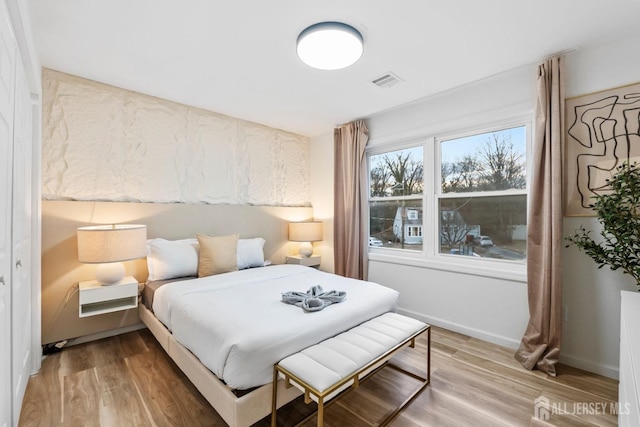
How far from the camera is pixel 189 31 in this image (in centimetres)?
197

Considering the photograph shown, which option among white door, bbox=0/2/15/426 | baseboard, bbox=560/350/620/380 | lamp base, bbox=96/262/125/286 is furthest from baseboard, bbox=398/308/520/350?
white door, bbox=0/2/15/426

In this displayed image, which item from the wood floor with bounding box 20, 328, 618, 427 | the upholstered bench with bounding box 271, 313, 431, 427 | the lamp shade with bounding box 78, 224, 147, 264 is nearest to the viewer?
the upholstered bench with bounding box 271, 313, 431, 427

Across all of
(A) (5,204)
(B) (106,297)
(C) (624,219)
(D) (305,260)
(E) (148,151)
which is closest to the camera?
(A) (5,204)

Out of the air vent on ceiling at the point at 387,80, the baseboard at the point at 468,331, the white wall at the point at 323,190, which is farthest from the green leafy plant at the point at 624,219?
the white wall at the point at 323,190

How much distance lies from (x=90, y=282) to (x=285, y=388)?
2189mm

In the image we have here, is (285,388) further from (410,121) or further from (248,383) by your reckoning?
(410,121)

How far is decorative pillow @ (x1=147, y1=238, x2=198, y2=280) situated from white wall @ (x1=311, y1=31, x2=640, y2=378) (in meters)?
2.14

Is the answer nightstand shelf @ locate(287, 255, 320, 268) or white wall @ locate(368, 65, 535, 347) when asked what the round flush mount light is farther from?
nightstand shelf @ locate(287, 255, 320, 268)

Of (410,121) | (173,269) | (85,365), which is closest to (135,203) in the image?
(173,269)

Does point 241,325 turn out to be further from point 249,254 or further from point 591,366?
point 591,366

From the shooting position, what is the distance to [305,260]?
3.92 metres

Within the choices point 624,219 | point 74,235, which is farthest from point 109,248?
point 624,219

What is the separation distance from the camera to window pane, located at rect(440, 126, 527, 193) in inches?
106

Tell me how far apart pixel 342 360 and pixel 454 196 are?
227cm
